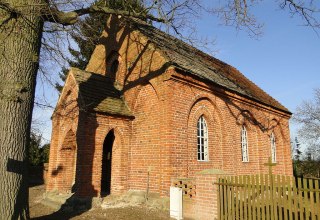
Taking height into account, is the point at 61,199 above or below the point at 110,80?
below

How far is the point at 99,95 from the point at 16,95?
5974 millimetres

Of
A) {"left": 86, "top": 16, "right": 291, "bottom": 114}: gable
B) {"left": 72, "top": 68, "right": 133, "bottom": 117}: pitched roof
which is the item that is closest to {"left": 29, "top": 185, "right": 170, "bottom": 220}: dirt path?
{"left": 72, "top": 68, "right": 133, "bottom": 117}: pitched roof

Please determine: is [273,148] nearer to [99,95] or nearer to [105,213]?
[99,95]

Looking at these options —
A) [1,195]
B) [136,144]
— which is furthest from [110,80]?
[1,195]

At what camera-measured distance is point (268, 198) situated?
7.05 m

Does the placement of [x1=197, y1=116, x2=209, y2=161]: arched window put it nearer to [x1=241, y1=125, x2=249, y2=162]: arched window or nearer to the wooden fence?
[x1=241, y1=125, x2=249, y2=162]: arched window

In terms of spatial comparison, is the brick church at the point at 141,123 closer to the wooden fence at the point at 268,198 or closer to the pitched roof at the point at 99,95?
the pitched roof at the point at 99,95

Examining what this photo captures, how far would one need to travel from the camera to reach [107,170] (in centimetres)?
1393

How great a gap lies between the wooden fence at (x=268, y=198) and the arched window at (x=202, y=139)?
4221 millimetres

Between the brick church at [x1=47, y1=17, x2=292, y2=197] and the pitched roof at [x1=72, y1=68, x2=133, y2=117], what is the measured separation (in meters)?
0.05

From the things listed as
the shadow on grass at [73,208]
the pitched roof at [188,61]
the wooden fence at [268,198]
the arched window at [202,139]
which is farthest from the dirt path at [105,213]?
the pitched roof at [188,61]

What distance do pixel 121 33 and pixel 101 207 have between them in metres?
8.80

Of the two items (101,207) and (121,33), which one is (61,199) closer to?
(101,207)

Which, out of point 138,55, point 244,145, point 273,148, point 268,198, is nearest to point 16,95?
point 268,198
